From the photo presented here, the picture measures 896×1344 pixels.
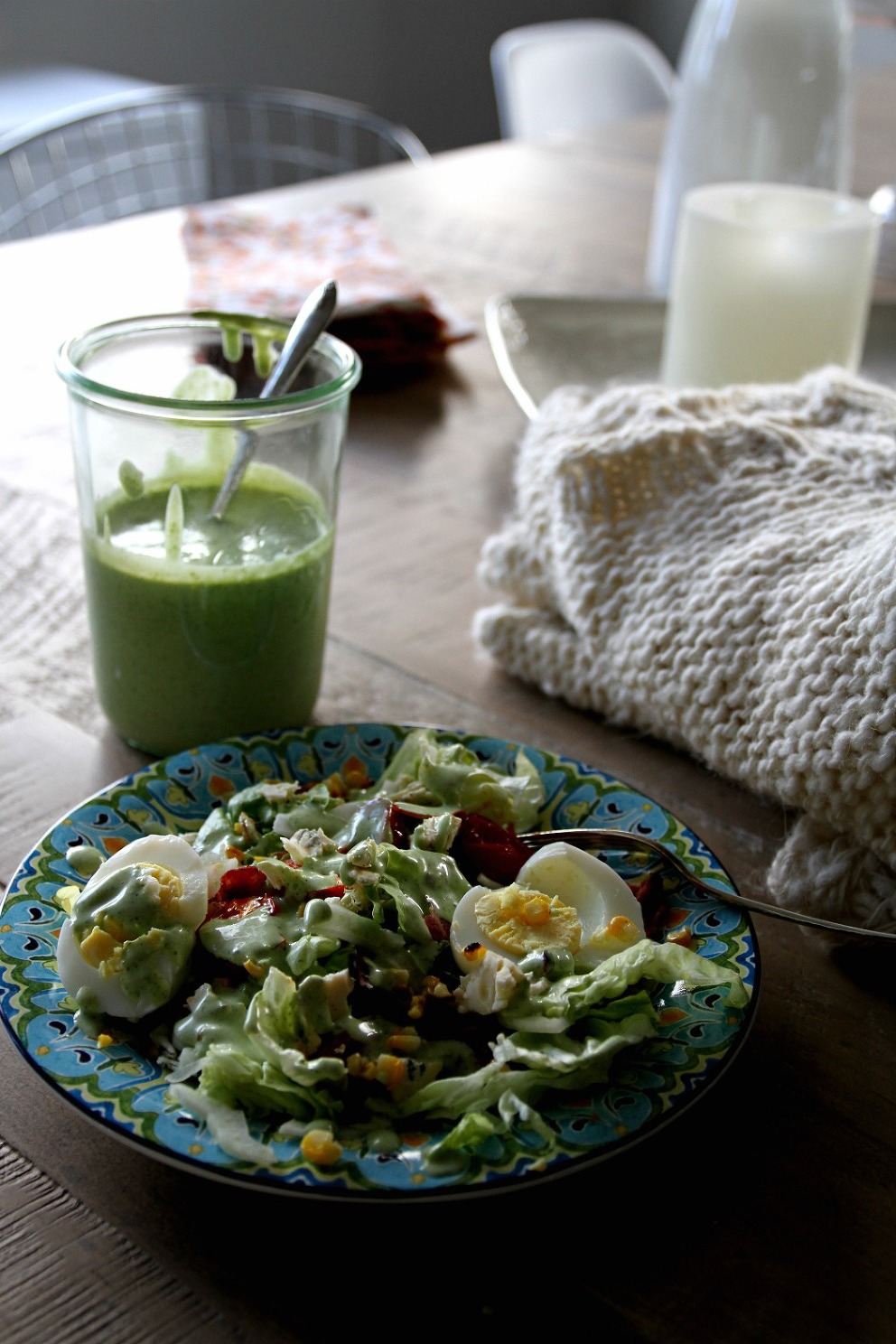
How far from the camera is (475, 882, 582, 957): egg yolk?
0.48 meters

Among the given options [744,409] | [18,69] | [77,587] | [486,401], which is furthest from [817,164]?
[18,69]

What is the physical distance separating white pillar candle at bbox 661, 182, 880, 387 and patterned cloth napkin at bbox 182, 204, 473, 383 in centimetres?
25

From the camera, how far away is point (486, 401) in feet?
3.70

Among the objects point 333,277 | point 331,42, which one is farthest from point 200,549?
point 331,42

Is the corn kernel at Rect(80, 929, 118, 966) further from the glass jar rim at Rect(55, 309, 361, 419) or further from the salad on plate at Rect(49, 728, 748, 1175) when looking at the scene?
the glass jar rim at Rect(55, 309, 361, 419)

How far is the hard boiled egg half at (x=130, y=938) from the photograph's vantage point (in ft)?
1.51

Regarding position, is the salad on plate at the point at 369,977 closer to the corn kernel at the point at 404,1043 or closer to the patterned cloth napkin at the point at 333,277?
the corn kernel at the point at 404,1043

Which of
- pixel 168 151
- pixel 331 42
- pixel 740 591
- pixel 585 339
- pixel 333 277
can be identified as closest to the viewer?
pixel 740 591

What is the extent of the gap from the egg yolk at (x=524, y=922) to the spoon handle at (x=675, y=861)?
65 millimetres

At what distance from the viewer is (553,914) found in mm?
498

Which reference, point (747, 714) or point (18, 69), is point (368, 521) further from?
point (18, 69)

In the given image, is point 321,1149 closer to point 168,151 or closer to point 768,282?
point 768,282

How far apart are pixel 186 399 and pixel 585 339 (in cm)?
56

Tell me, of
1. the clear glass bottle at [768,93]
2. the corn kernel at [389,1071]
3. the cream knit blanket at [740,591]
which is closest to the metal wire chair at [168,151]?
the clear glass bottle at [768,93]
